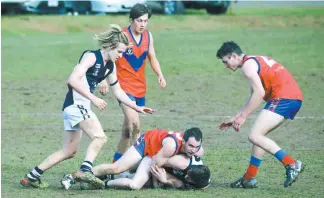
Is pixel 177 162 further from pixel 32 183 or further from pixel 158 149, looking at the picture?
pixel 32 183

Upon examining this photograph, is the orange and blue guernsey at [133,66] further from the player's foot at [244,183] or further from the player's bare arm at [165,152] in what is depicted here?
the player's foot at [244,183]

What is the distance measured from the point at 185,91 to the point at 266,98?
9.55 meters

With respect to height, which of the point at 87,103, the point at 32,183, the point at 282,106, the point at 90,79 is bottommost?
the point at 32,183

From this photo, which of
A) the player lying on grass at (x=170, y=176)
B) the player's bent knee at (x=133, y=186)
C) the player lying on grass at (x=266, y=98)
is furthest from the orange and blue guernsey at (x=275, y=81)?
the player's bent knee at (x=133, y=186)

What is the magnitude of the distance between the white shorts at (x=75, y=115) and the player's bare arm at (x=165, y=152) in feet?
2.86

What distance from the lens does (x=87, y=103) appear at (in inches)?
468

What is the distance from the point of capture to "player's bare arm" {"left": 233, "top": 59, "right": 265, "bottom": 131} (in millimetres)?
11742

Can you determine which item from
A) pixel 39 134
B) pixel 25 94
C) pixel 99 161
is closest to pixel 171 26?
pixel 25 94

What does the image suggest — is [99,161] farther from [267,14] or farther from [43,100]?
[267,14]

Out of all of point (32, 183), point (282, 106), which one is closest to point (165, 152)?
point (282, 106)

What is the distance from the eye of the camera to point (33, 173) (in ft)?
39.4

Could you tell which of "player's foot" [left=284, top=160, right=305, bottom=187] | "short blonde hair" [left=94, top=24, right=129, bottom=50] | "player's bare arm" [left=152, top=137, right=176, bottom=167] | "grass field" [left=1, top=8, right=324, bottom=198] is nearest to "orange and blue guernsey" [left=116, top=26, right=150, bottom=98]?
"grass field" [left=1, top=8, right=324, bottom=198]

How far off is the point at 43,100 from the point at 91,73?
29.3ft

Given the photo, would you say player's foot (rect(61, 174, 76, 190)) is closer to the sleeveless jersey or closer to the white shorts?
the white shorts
